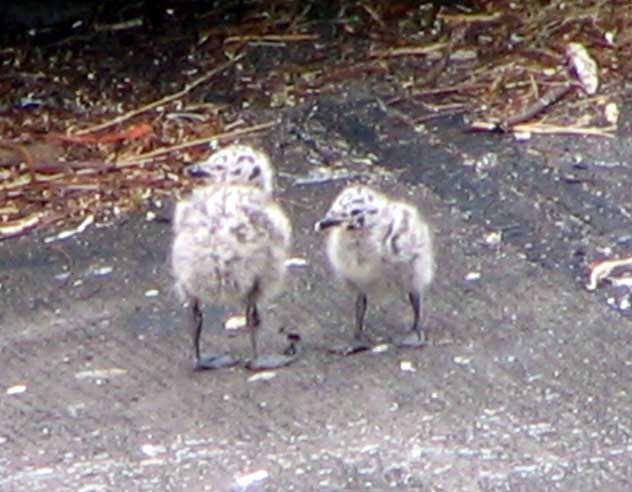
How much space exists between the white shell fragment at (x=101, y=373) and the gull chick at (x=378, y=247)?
0.71 meters

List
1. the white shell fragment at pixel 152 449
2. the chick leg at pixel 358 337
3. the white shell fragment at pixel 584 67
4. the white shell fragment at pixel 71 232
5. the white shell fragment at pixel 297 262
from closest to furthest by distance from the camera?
the white shell fragment at pixel 152 449 → the chick leg at pixel 358 337 → the white shell fragment at pixel 297 262 → the white shell fragment at pixel 71 232 → the white shell fragment at pixel 584 67

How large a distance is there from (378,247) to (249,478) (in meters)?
1.11

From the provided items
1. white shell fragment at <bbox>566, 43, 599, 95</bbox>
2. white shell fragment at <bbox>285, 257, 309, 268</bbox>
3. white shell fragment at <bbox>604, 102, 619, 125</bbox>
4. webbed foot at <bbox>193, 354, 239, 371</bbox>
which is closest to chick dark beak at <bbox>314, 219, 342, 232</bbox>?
webbed foot at <bbox>193, 354, 239, 371</bbox>

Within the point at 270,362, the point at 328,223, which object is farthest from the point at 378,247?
the point at 270,362

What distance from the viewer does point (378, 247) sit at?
680 cm

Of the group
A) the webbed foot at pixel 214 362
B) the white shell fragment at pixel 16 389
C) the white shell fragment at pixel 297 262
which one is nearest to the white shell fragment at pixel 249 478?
the webbed foot at pixel 214 362

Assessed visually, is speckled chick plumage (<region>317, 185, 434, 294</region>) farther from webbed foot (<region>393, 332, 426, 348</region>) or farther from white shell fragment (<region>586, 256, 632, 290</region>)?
white shell fragment (<region>586, 256, 632, 290</region>)

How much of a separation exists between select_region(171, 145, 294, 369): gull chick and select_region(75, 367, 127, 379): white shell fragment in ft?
0.85

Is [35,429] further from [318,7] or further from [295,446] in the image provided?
[318,7]

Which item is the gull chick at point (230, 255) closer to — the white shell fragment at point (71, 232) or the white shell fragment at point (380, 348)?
the white shell fragment at point (380, 348)

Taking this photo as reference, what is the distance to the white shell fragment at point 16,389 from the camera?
670 cm

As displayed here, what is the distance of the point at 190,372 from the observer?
674 cm

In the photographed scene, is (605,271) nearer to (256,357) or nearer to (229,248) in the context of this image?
(256,357)

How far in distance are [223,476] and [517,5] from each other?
4.46m
